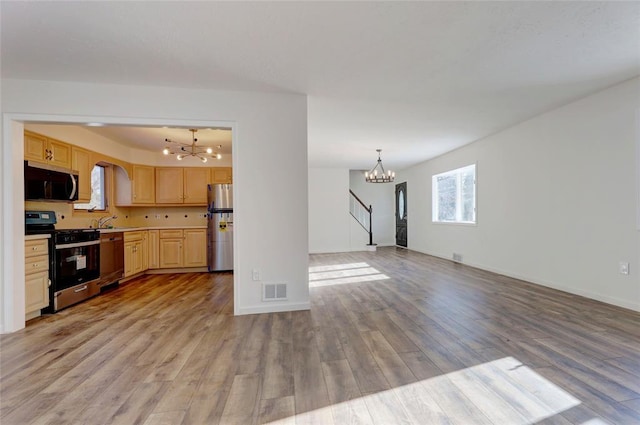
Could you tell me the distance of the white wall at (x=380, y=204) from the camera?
34.4 ft

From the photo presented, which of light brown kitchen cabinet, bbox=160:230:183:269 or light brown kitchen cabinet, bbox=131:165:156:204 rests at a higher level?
light brown kitchen cabinet, bbox=131:165:156:204

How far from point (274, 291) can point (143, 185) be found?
4.03m

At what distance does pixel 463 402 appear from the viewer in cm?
173

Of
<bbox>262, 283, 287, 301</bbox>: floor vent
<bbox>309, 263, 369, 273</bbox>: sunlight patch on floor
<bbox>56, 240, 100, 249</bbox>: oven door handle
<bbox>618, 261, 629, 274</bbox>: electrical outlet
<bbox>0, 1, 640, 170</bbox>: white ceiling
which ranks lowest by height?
<bbox>309, 263, 369, 273</bbox>: sunlight patch on floor

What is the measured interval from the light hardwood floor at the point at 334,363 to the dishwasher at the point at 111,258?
21.0 inches

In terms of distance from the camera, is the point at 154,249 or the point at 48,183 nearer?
the point at 48,183

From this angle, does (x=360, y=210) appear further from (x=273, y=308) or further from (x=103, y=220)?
(x=103, y=220)

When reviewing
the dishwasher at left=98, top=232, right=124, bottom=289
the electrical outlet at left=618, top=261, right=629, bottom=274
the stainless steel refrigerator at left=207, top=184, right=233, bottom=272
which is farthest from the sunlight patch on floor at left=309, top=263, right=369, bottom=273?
the electrical outlet at left=618, top=261, right=629, bottom=274

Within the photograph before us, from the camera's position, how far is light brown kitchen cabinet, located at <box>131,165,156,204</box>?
566 centimetres

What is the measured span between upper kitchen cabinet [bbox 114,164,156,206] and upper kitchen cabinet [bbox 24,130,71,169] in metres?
1.47

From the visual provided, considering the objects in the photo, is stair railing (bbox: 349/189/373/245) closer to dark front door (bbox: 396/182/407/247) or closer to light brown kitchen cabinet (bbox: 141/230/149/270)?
dark front door (bbox: 396/182/407/247)

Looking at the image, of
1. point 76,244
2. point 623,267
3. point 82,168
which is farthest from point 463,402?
point 82,168

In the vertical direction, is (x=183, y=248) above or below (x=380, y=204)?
below

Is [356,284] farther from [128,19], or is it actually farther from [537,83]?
[128,19]
